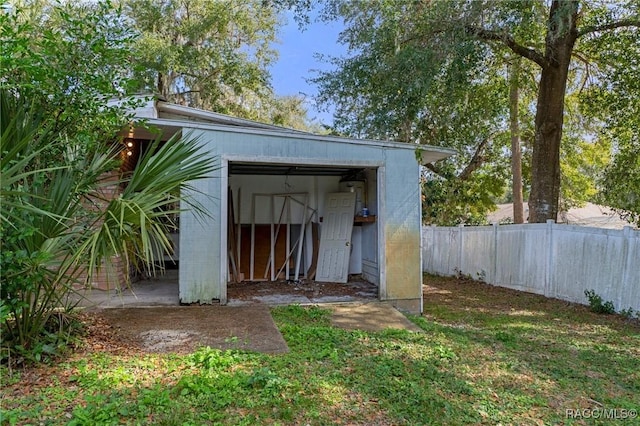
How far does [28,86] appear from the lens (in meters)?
3.14

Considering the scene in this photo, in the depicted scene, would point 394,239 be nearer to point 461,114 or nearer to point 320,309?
point 320,309

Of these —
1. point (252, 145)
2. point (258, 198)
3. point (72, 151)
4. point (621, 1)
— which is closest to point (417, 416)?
point (72, 151)

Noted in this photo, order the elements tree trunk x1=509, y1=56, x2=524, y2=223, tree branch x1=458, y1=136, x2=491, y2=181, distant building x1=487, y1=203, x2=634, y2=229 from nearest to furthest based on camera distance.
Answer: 1. tree trunk x1=509, y1=56, x2=524, y2=223
2. tree branch x1=458, y1=136, x2=491, y2=181
3. distant building x1=487, y1=203, x2=634, y2=229

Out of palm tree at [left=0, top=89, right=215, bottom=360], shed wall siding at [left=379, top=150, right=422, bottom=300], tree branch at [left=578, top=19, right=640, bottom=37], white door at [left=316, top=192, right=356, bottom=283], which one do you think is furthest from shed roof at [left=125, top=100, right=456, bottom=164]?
tree branch at [left=578, top=19, right=640, bottom=37]

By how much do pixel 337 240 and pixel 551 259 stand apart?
4.06 m

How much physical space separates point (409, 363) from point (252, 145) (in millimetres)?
3647

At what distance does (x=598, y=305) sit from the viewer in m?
6.60

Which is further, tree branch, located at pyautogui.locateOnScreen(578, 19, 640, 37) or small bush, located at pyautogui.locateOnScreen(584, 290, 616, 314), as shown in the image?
tree branch, located at pyautogui.locateOnScreen(578, 19, 640, 37)

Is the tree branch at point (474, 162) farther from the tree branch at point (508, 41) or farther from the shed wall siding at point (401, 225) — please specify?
the shed wall siding at point (401, 225)

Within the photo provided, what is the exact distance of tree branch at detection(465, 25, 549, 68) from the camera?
25.1 ft

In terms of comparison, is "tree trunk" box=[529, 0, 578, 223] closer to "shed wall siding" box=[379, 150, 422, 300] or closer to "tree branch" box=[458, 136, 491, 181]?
"shed wall siding" box=[379, 150, 422, 300]

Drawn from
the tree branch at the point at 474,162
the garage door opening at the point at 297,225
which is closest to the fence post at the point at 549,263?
the garage door opening at the point at 297,225

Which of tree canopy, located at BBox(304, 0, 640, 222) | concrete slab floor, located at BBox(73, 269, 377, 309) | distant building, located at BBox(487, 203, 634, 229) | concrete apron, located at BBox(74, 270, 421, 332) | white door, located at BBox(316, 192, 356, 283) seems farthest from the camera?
distant building, located at BBox(487, 203, 634, 229)

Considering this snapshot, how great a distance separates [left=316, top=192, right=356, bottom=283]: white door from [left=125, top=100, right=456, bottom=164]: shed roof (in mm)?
2035
